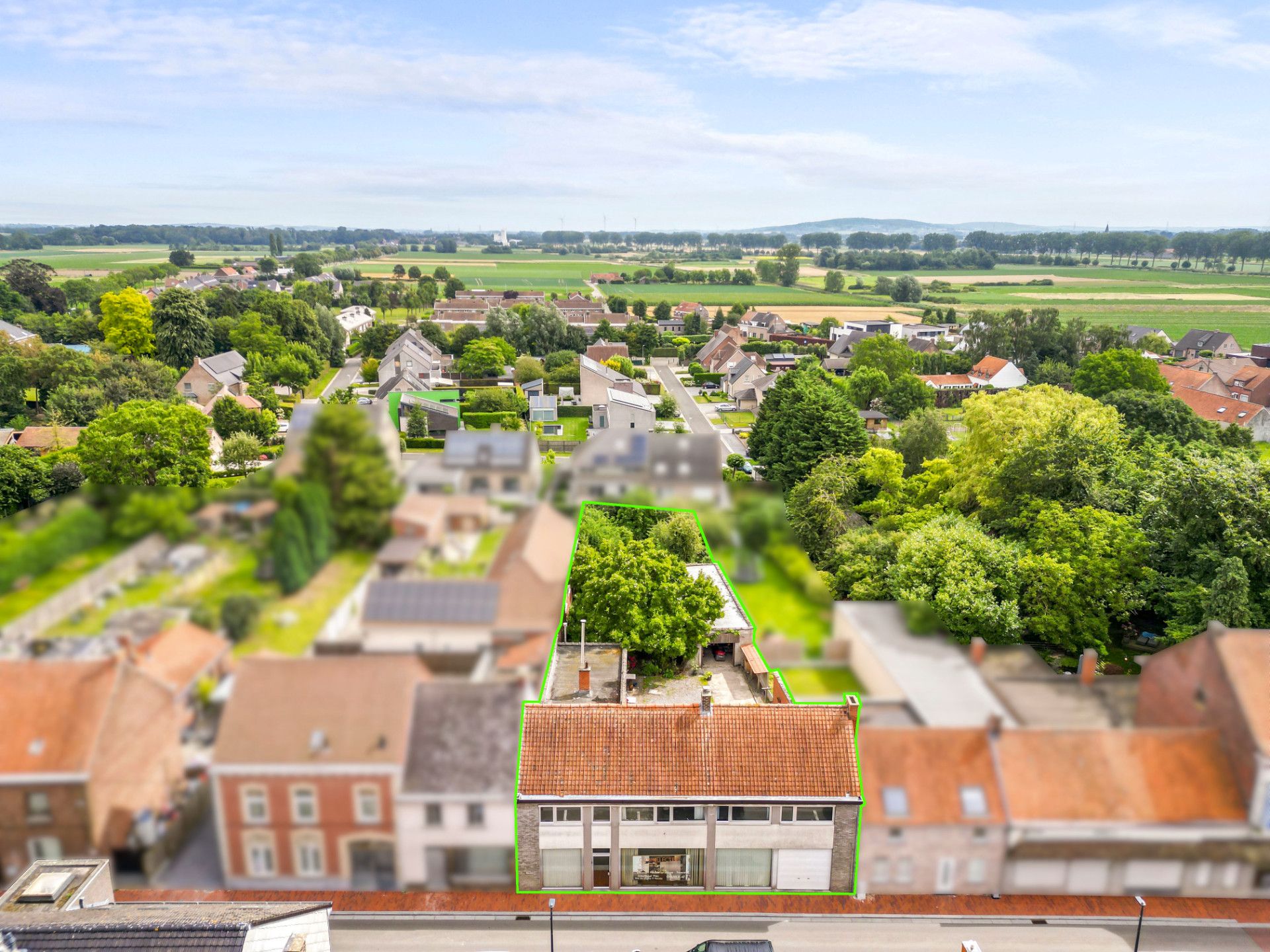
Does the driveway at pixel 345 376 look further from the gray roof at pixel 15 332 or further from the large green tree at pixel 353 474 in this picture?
the large green tree at pixel 353 474

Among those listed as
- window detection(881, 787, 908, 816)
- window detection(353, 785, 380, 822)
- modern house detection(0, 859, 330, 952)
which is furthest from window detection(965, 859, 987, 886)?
modern house detection(0, 859, 330, 952)

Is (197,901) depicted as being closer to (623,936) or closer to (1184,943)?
(623,936)

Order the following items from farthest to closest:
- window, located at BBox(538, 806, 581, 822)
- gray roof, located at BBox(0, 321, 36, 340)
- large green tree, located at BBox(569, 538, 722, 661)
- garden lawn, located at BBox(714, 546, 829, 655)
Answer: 1. gray roof, located at BBox(0, 321, 36, 340)
2. large green tree, located at BBox(569, 538, 722, 661)
3. window, located at BBox(538, 806, 581, 822)
4. garden lawn, located at BBox(714, 546, 829, 655)

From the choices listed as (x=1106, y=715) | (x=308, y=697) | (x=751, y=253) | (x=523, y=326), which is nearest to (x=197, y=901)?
(x=308, y=697)

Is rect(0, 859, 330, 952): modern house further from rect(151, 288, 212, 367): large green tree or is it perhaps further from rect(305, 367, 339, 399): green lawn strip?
rect(151, 288, 212, 367): large green tree

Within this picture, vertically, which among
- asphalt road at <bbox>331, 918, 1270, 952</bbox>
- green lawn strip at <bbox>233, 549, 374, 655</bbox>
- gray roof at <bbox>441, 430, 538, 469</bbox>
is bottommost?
asphalt road at <bbox>331, 918, 1270, 952</bbox>
